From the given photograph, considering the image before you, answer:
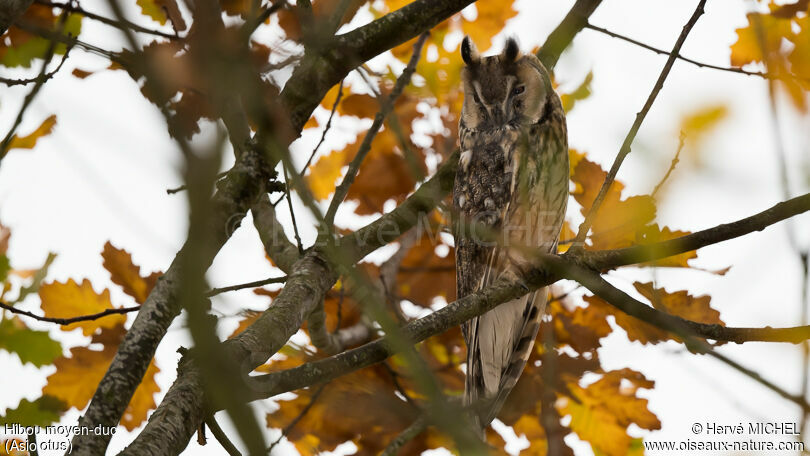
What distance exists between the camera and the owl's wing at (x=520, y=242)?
3639mm

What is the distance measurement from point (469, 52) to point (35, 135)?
210cm

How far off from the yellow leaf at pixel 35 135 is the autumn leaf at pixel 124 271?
0.49 meters

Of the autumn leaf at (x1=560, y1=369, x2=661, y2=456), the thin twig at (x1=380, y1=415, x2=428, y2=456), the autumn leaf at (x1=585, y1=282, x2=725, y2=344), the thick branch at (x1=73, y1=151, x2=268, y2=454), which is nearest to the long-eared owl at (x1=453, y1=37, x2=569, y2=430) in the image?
the autumn leaf at (x1=560, y1=369, x2=661, y2=456)

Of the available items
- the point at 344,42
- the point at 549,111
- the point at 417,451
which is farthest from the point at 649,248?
the point at 549,111

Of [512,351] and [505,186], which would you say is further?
[512,351]

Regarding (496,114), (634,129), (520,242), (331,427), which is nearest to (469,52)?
(496,114)

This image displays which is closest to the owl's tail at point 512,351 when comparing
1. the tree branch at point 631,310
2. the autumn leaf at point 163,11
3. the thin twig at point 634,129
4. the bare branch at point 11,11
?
the thin twig at point 634,129

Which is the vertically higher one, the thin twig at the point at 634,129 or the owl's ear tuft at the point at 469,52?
the owl's ear tuft at the point at 469,52

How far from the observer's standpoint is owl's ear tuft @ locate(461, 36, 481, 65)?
3873mm

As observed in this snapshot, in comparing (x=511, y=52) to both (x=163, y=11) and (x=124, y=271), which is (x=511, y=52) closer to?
(x=163, y=11)

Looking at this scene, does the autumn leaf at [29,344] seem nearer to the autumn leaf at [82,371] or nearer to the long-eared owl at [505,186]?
the autumn leaf at [82,371]

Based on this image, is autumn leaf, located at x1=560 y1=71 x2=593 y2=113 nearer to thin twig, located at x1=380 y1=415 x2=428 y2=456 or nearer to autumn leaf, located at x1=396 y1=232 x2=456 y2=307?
autumn leaf, located at x1=396 y1=232 x2=456 y2=307

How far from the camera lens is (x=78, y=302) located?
120 inches

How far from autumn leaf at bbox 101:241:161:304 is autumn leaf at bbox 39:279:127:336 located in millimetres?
116
